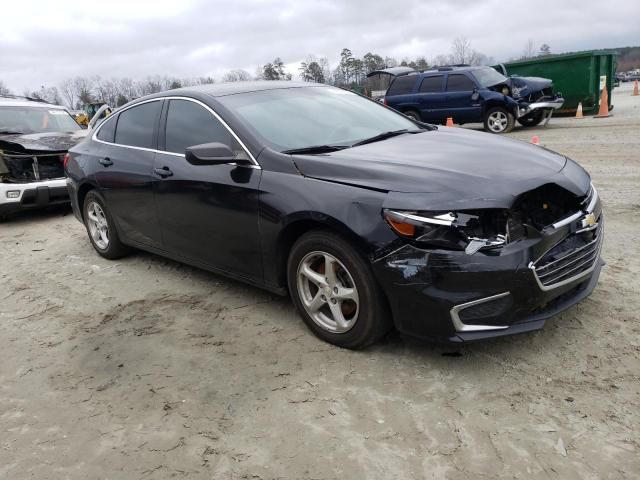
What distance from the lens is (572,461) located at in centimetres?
233

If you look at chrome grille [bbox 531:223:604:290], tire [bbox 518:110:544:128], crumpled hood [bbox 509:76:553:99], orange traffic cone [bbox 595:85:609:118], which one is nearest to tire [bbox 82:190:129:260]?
chrome grille [bbox 531:223:604:290]

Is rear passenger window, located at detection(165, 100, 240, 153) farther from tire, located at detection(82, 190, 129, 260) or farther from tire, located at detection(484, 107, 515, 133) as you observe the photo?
tire, located at detection(484, 107, 515, 133)

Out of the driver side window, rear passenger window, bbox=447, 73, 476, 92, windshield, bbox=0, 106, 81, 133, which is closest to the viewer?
the driver side window

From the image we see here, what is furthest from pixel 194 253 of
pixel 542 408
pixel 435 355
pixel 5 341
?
pixel 542 408

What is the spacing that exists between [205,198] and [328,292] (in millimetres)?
1260

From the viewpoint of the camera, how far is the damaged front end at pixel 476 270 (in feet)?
9.16

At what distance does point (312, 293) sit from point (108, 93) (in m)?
79.9

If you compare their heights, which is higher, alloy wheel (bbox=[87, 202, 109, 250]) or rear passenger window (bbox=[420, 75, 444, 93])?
rear passenger window (bbox=[420, 75, 444, 93])

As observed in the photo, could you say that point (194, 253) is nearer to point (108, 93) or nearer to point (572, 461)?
point (572, 461)

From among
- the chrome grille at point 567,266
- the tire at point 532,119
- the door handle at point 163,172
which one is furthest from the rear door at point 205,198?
the tire at point 532,119

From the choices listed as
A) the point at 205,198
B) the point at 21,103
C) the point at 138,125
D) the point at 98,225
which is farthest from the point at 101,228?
the point at 21,103

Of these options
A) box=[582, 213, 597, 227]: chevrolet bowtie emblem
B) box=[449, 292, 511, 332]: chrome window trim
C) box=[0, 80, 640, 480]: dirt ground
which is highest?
box=[582, 213, 597, 227]: chevrolet bowtie emblem

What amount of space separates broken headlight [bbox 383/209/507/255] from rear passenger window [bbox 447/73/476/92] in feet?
41.3

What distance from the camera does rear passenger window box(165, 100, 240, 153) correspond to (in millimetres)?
3949
